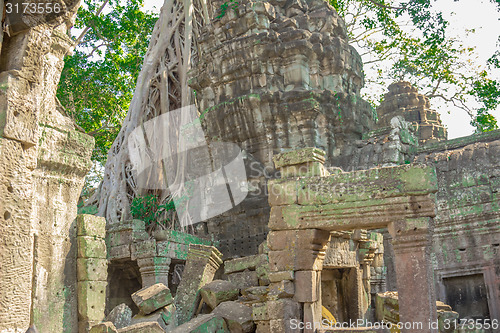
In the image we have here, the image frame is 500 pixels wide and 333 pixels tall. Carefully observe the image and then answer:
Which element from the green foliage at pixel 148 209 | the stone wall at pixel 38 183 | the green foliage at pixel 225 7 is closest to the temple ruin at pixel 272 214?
the stone wall at pixel 38 183

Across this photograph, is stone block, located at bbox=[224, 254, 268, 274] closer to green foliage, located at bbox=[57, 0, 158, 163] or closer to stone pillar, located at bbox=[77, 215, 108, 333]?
stone pillar, located at bbox=[77, 215, 108, 333]

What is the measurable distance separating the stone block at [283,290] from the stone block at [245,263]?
176 cm

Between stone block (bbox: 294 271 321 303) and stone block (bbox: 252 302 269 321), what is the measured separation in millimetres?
414

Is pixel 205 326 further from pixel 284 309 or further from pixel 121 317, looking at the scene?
pixel 121 317

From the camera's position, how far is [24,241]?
9.93 ft

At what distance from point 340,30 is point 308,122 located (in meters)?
3.09

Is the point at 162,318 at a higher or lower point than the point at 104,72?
lower

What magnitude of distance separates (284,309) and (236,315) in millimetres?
863

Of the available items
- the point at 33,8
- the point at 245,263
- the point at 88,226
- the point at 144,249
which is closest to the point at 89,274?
the point at 88,226

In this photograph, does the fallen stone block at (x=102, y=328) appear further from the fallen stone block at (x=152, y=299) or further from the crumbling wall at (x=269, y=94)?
the crumbling wall at (x=269, y=94)

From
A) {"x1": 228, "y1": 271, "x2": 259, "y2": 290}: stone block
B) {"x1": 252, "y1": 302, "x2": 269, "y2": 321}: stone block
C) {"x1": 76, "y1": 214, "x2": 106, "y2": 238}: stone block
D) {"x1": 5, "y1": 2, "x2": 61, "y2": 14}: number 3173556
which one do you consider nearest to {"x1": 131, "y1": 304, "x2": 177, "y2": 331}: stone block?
{"x1": 228, "y1": 271, "x2": 259, "y2": 290}: stone block

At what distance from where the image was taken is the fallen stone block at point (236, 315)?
606cm

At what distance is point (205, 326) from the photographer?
19.6 ft

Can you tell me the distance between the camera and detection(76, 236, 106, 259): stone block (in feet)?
15.7
